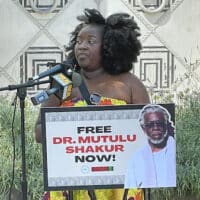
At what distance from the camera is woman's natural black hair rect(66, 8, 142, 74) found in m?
3.12

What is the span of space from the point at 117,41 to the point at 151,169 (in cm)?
69

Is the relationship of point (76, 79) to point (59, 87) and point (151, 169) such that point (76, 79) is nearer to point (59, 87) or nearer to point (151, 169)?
point (59, 87)

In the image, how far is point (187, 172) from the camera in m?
4.81

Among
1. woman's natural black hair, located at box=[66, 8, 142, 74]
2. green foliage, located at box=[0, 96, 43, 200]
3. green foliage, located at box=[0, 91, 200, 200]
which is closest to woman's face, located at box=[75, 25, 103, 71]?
woman's natural black hair, located at box=[66, 8, 142, 74]

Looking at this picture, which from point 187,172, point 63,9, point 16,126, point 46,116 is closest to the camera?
point 46,116

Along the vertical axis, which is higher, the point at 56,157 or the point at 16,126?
the point at 16,126

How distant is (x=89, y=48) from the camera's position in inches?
122

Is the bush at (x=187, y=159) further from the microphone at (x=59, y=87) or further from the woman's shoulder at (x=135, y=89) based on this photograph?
the microphone at (x=59, y=87)

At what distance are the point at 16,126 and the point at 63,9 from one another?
207 cm

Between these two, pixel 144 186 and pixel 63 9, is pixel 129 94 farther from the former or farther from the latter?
pixel 63 9

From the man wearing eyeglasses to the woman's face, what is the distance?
47cm

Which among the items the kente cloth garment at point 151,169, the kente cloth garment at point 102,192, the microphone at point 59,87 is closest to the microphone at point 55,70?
the microphone at point 59,87

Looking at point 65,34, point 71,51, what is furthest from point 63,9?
point 71,51

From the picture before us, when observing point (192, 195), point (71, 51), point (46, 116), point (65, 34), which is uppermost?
point (65, 34)
